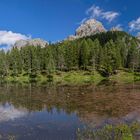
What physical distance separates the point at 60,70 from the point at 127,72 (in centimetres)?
3908

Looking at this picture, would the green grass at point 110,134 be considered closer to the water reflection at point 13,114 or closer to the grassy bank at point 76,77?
the water reflection at point 13,114

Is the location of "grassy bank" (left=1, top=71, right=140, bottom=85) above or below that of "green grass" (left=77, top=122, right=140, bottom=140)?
above

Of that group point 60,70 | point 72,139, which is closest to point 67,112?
point 72,139

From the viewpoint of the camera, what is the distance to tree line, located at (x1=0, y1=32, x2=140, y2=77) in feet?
532

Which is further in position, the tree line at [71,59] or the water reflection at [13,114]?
the tree line at [71,59]

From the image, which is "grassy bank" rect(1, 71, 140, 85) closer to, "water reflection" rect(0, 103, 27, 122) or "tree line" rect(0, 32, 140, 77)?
"tree line" rect(0, 32, 140, 77)

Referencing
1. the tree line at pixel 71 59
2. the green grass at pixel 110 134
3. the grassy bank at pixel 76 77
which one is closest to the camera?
the green grass at pixel 110 134

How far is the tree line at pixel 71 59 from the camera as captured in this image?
162 metres

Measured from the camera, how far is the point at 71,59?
173 m

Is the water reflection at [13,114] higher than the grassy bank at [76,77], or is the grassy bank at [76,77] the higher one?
the grassy bank at [76,77]

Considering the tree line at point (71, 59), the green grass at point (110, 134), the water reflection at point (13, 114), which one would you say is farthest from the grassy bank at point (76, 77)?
the green grass at point (110, 134)

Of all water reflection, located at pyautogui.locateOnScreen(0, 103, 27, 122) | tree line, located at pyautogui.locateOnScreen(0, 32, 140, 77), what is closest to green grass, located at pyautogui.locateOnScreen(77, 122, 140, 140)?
water reflection, located at pyautogui.locateOnScreen(0, 103, 27, 122)

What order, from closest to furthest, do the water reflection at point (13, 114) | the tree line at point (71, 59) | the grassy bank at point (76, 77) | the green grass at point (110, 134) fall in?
the green grass at point (110, 134) < the water reflection at point (13, 114) < the grassy bank at point (76, 77) < the tree line at point (71, 59)

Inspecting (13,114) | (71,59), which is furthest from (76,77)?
(13,114)
